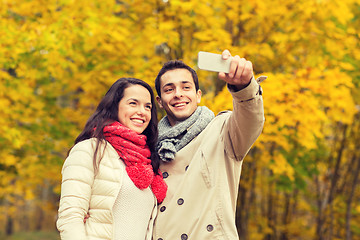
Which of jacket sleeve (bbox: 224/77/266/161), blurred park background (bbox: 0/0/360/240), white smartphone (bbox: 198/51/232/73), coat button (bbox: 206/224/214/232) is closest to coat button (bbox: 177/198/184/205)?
coat button (bbox: 206/224/214/232)

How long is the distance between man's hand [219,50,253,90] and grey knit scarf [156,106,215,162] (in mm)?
615

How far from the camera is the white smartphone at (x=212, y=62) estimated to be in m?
1.55

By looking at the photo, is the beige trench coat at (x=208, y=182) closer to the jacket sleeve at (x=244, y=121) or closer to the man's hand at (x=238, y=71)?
the jacket sleeve at (x=244, y=121)

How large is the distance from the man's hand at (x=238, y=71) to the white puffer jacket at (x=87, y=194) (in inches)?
30.8

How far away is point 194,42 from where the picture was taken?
20.1ft

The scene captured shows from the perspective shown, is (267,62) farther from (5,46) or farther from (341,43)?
(5,46)

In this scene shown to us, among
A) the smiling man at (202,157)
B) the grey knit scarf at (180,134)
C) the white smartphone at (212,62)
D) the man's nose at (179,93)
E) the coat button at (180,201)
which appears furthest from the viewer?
the man's nose at (179,93)

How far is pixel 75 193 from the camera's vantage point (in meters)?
1.76

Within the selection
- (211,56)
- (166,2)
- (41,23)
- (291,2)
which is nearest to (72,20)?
(41,23)

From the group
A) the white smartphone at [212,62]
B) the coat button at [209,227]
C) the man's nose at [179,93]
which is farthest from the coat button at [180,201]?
the white smartphone at [212,62]

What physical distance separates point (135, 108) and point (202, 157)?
51 cm

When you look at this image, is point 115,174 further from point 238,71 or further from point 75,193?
point 238,71

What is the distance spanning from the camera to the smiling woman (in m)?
1.78

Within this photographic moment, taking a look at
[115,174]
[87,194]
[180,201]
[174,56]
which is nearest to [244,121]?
[180,201]
